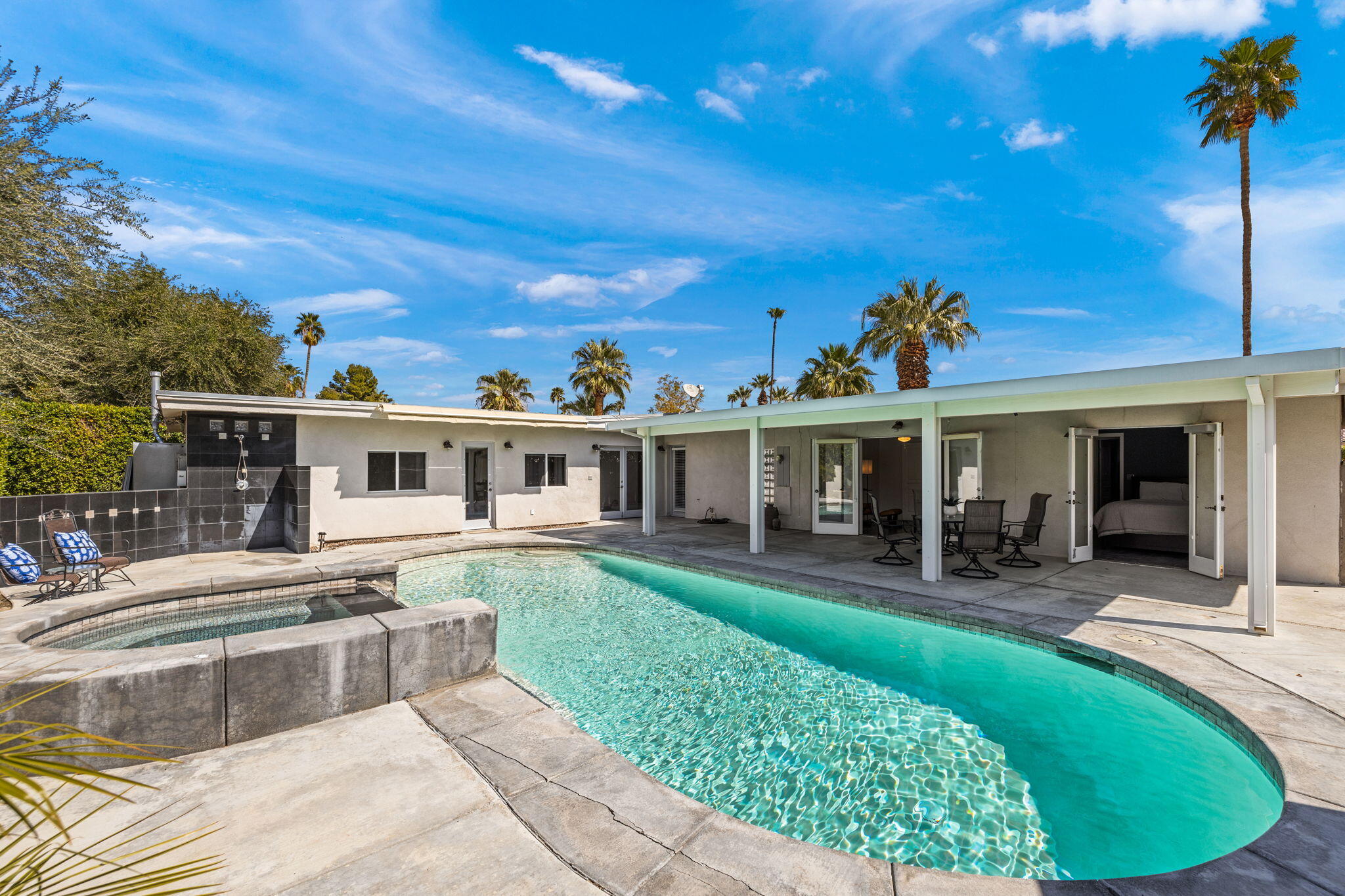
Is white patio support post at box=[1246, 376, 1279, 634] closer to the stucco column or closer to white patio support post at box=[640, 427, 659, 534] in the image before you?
the stucco column

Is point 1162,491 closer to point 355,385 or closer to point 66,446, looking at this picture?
point 66,446

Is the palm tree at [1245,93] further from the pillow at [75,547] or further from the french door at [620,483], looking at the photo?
the pillow at [75,547]

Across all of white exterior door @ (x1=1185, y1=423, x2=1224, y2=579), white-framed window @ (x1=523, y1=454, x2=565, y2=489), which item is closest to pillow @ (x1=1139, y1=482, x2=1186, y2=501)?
white exterior door @ (x1=1185, y1=423, x2=1224, y2=579)

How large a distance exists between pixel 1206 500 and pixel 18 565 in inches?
567

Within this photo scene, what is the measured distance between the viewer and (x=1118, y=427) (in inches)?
365

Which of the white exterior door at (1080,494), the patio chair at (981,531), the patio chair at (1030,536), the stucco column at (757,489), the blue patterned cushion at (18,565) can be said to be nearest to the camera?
the blue patterned cushion at (18,565)

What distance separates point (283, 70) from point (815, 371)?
61.1 feet

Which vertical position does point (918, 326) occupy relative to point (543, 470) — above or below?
above

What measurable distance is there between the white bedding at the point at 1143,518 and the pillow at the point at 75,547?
15005mm

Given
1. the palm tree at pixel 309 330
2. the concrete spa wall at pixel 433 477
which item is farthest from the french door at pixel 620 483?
the palm tree at pixel 309 330

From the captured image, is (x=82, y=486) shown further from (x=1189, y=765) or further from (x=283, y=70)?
(x=1189, y=765)

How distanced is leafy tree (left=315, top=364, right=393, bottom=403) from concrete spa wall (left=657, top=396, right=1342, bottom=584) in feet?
85.8

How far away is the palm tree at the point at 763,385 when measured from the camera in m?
33.1

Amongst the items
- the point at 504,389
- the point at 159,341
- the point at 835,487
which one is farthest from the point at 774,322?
the point at 159,341
